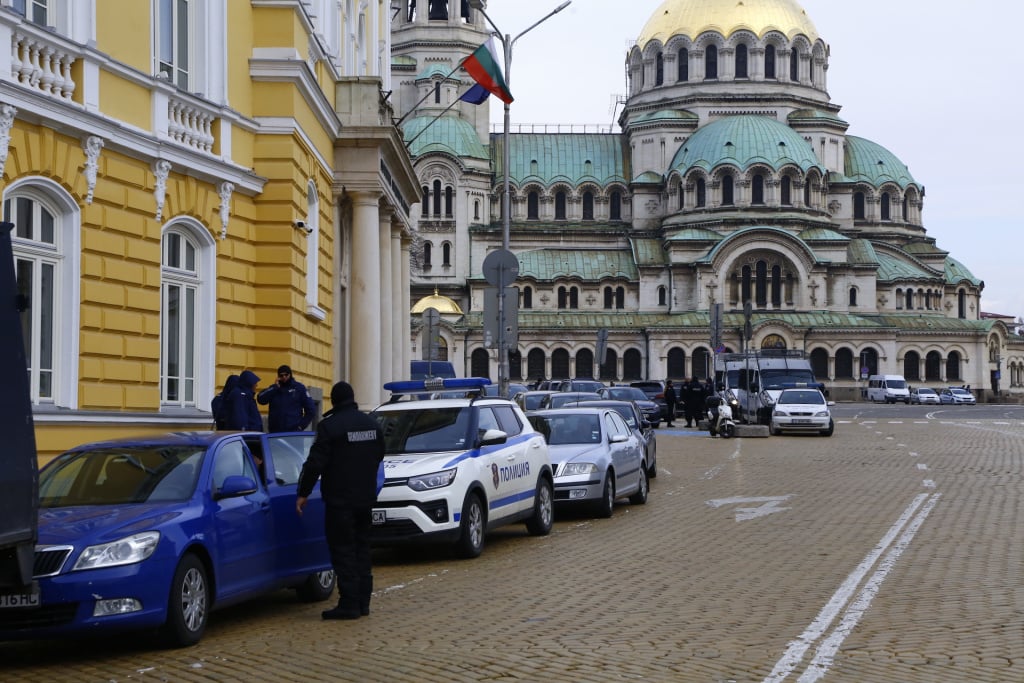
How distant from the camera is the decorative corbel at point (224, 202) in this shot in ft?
67.2

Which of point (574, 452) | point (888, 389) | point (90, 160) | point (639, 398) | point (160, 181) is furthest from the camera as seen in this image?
point (888, 389)

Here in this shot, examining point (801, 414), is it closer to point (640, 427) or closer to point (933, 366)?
point (640, 427)

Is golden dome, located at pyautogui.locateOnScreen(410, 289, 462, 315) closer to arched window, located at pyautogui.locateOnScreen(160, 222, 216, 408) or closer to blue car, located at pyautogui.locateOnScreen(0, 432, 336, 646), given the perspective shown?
arched window, located at pyautogui.locateOnScreen(160, 222, 216, 408)

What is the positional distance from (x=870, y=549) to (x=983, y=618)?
433 centimetres

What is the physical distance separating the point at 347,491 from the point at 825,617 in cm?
370

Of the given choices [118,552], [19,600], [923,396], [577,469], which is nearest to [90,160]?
[577,469]

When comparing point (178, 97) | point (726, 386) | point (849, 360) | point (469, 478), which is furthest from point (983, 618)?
point (849, 360)

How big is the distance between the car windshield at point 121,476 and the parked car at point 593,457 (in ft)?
27.6

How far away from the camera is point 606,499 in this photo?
19.2m

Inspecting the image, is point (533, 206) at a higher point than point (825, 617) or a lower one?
higher

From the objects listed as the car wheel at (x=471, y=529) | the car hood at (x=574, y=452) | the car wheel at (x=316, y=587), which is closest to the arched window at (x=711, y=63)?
the car hood at (x=574, y=452)

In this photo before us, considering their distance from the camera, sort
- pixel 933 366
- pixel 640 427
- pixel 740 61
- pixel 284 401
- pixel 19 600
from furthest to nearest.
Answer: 1. pixel 740 61
2. pixel 933 366
3. pixel 640 427
4. pixel 284 401
5. pixel 19 600

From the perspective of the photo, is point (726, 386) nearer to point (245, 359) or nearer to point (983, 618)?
point (245, 359)

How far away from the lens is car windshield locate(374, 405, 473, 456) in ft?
51.4
